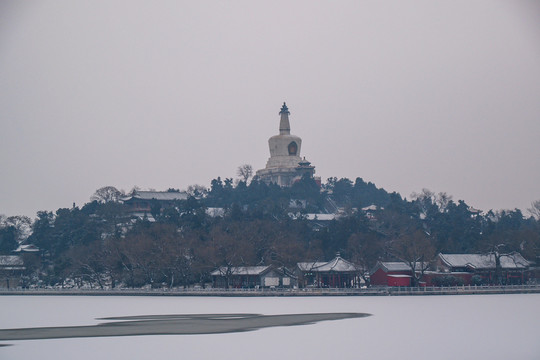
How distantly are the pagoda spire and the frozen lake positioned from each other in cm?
8336

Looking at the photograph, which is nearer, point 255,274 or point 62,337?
point 62,337

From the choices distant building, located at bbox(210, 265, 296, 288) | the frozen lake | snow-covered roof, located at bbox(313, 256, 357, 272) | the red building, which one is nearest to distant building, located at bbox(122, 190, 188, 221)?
Result: distant building, located at bbox(210, 265, 296, 288)

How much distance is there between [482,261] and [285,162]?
65251 millimetres

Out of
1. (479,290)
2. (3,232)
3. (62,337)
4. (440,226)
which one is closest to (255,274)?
(479,290)

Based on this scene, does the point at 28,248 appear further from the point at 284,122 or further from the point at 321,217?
the point at 284,122

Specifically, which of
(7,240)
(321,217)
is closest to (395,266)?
(321,217)

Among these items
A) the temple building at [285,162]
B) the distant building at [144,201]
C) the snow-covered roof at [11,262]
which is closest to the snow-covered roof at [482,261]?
the snow-covered roof at [11,262]

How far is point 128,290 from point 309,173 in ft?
206

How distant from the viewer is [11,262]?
95.3 metres

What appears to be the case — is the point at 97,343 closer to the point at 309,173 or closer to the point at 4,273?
the point at 4,273

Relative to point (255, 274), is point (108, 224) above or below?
above

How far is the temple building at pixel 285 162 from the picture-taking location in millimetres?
134500

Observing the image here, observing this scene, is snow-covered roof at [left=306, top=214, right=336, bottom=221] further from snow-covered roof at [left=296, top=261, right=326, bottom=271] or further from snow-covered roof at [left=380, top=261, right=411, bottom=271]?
snow-covered roof at [left=380, top=261, right=411, bottom=271]

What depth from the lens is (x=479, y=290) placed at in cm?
6600
